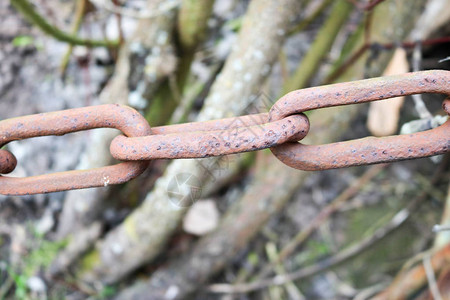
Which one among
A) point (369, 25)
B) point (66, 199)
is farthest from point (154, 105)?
point (369, 25)

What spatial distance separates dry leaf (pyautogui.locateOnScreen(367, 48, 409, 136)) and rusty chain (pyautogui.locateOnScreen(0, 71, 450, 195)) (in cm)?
54

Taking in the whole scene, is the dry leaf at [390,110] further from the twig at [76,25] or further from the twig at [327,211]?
the twig at [76,25]

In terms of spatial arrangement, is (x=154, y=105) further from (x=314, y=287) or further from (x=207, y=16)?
(x=314, y=287)

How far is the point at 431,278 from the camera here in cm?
115

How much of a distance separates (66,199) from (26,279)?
321 mm

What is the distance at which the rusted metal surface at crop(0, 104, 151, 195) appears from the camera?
552mm

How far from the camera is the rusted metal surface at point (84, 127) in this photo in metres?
0.55

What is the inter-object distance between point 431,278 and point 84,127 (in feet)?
3.59

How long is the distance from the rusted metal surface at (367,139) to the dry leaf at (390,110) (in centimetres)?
55

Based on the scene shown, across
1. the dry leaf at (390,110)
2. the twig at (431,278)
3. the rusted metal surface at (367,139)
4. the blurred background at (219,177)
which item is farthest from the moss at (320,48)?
the rusted metal surface at (367,139)

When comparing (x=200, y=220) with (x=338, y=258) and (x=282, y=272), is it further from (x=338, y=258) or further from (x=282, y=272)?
(x=338, y=258)

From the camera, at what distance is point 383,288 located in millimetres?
1505

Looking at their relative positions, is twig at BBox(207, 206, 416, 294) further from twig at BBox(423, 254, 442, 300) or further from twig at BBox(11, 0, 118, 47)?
twig at BBox(11, 0, 118, 47)

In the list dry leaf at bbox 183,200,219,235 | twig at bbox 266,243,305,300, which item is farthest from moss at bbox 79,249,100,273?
twig at bbox 266,243,305,300
